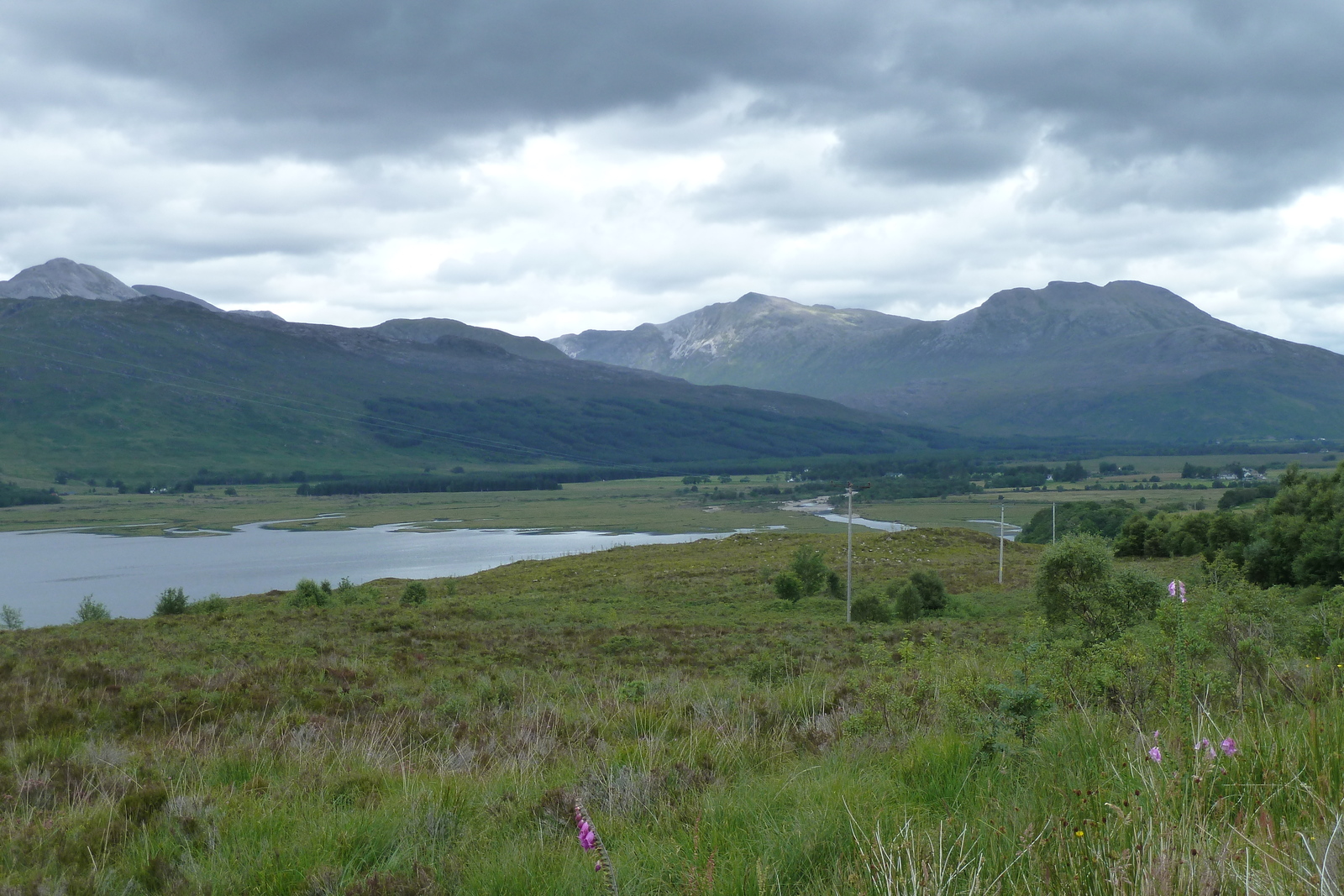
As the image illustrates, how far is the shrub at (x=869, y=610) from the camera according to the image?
3903cm

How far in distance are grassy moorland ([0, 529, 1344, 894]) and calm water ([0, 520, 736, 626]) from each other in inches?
2345

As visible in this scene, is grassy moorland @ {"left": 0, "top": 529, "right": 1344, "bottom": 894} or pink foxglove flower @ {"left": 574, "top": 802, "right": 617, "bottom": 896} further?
grassy moorland @ {"left": 0, "top": 529, "right": 1344, "bottom": 894}

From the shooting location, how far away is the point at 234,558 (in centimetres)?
9631

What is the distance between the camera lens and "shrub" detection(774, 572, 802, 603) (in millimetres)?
45500

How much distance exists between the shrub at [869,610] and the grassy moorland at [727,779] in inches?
1127

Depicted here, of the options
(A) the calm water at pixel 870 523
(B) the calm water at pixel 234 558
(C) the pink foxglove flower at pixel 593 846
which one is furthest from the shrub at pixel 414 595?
(A) the calm water at pixel 870 523

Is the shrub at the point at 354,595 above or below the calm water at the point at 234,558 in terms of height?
above

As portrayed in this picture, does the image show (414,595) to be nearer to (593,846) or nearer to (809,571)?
(809,571)

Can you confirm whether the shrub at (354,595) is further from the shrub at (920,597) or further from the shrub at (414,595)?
the shrub at (920,597)

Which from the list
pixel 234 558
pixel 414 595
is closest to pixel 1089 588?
pixel 414 595

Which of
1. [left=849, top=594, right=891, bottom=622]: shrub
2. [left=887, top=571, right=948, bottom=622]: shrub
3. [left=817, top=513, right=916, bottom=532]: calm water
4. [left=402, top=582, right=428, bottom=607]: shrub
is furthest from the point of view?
[left=817, top=513, right=916, bottom=532]: calm water

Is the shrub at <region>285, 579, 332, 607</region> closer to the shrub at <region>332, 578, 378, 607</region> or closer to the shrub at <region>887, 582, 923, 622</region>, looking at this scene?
the shrub at <region>332, 578, 378, 607</region>

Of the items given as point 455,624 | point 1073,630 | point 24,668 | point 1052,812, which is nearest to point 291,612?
point 455,624

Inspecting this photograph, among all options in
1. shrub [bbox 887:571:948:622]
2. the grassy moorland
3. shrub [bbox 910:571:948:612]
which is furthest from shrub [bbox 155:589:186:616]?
shrub [bbox 910:571:948:612]
